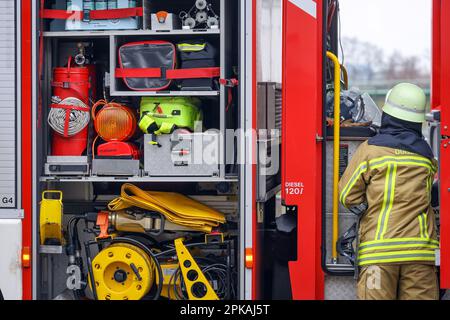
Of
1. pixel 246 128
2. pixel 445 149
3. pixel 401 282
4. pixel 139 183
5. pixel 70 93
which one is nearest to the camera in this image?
pixel 445 149

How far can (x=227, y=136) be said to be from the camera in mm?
5691

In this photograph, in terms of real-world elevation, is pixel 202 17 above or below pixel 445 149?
above

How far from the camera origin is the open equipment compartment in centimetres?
566

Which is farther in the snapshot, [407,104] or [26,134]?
[26,134]

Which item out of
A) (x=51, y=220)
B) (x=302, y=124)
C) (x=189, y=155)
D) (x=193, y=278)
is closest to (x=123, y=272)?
(x=193, y=278)

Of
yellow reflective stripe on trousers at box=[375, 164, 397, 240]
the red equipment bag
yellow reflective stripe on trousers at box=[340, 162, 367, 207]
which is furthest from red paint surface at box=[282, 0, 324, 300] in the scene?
the red equipment bag

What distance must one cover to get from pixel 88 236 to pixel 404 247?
2.23 metres

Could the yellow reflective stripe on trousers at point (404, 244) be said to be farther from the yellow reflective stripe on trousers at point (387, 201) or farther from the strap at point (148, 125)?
the strap at point (148, 125)

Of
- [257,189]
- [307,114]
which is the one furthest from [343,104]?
[257,189]

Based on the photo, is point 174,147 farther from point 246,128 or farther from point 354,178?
point 354,178

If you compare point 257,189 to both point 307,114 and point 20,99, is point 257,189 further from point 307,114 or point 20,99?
point 20,99

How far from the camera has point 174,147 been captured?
18.6 ft

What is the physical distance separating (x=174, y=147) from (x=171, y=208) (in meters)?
0.41

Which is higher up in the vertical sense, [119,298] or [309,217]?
[309,217]
